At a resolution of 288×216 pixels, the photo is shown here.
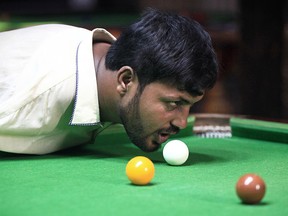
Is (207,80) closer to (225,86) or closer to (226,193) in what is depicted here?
(226,193)

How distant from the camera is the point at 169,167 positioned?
3275 mm

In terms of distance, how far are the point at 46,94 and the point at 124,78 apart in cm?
40

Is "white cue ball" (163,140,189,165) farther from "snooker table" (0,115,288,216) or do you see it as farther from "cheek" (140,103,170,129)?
"cheek" (140,103,170,129)

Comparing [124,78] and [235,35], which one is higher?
[124,78]

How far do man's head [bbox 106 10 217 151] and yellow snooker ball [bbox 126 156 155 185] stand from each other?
1.90 ft

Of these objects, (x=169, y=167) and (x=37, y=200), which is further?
(x=169, y=167)

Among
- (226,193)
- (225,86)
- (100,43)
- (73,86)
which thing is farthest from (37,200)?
(225,86)

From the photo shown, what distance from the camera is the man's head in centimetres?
336

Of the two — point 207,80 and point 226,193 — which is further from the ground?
point 207,80

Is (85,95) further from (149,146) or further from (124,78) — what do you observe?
(149,146)

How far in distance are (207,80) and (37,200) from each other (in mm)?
1227

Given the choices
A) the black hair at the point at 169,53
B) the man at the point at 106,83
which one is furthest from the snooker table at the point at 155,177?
the black hair at the point at 169,53

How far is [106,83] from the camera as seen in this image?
3.62 meters

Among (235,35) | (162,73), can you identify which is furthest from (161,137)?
(235,35)
